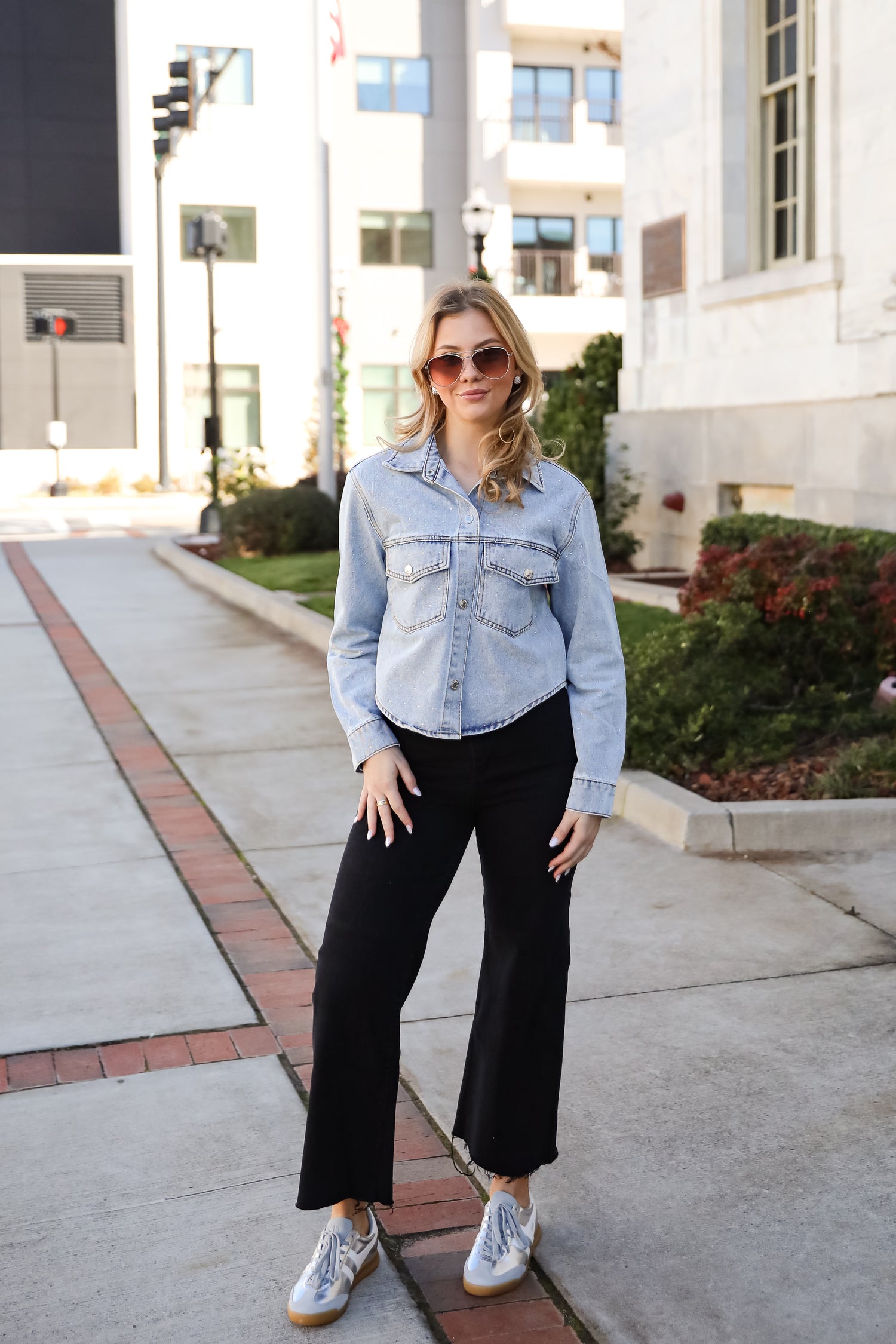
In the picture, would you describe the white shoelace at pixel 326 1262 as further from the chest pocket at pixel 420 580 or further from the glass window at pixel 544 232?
the glass window at pixel 544 232

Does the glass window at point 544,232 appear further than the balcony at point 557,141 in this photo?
Yes

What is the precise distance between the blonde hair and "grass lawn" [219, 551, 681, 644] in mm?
5687

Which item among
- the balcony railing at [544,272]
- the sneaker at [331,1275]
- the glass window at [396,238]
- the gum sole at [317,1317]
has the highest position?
the glass window at [396,238]

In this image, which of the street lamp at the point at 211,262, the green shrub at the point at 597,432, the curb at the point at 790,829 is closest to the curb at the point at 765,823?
the curb at the point at 790,829

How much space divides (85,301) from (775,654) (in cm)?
3285

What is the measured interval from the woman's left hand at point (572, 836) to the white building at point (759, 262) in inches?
301

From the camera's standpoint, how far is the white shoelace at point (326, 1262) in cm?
288

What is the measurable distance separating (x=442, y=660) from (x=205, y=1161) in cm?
144

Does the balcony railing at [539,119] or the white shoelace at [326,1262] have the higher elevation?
the balcony railing at [539,119]

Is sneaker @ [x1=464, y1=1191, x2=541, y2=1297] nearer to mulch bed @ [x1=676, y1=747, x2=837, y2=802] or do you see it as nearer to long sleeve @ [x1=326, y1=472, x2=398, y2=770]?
long sleeve @ [x1=326, y1=472, x2=398, y2=770]

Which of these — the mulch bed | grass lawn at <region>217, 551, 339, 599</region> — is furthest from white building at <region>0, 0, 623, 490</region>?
the mulch bed

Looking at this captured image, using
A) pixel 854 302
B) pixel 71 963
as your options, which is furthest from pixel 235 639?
pixel 71 963

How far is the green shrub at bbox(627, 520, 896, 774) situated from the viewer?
689cm

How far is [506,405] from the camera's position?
2.99m
